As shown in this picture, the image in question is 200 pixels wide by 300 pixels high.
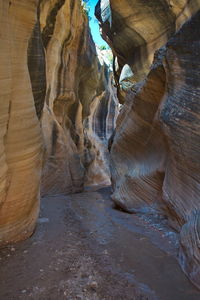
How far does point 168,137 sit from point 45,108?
647cm

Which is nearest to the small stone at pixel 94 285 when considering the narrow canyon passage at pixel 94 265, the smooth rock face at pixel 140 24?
the narrow canyon passage at pixel 94 265

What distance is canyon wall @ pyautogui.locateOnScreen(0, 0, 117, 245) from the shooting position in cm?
379

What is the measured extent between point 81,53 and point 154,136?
794cm

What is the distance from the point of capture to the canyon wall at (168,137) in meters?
4.27

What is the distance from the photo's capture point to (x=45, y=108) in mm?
10578

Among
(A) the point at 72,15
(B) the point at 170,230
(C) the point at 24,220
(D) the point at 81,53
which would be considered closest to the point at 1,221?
(C) the point at 24,220

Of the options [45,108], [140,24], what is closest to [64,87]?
[45,108]

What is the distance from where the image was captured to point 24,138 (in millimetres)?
4000

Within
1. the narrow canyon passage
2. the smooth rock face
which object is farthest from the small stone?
the smooth rock face

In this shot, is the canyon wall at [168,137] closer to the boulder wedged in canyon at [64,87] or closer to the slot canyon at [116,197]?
the slot canyon at [116,197]

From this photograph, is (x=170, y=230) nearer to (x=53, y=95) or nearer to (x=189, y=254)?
(x=189, y=254)

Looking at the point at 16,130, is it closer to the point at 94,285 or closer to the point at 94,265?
the point at 94,265

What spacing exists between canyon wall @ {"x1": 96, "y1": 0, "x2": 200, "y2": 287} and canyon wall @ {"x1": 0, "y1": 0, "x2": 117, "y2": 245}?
220 cm

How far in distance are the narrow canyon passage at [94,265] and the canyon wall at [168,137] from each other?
32 centimetres
